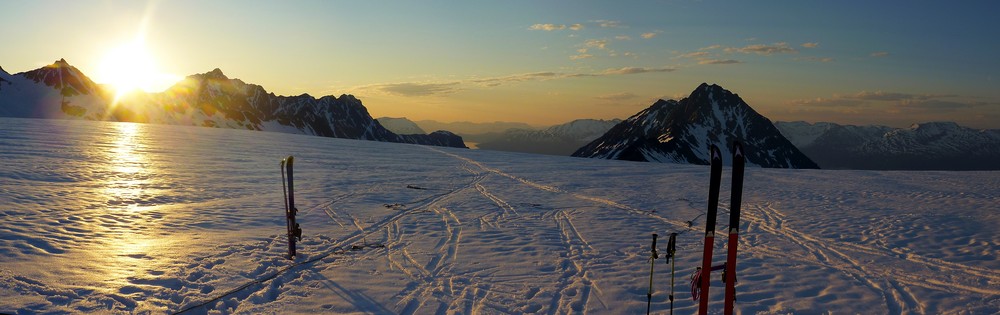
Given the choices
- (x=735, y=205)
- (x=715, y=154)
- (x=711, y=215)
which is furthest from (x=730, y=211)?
(x=715, y=154)

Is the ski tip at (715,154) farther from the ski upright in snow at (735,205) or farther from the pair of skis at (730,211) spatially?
the ski upright in snow at (735,205)

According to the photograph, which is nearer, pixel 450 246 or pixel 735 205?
pixel 735 205

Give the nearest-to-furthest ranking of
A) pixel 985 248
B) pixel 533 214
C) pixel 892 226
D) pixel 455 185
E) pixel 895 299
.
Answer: pixel 895 299 < pixel 985 248 < pixel 892 226 < pixel 533 214 < pixel 455 185

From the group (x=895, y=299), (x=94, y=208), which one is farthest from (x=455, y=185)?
(x=895, y=299)

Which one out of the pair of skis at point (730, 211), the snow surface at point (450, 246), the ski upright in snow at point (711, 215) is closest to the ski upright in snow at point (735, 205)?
the pair of skis at point (730, 211)

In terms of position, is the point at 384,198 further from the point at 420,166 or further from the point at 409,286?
the point at 420,166

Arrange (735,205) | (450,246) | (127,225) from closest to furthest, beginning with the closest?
(735,205)
(450,246)
(127,225)

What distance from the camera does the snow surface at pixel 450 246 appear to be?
10.8 metres

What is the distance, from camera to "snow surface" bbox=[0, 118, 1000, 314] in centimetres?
1080

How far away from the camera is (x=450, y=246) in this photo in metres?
15.3

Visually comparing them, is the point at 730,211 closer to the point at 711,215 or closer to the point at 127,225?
the point at 711,215

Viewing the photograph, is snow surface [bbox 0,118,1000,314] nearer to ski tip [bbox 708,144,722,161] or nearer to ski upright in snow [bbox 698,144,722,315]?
ski upright in snow [bbox 698,144,722,315]

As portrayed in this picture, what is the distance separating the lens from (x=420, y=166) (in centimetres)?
4106

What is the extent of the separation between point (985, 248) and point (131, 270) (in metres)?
22.5
